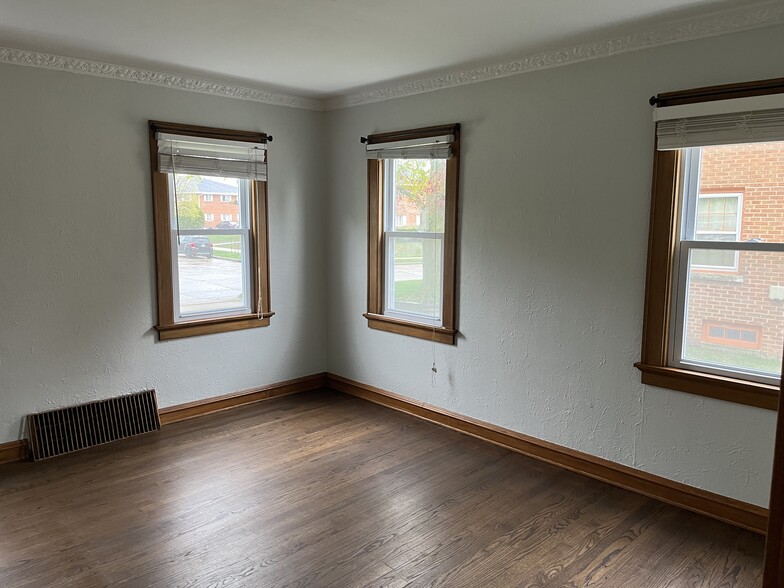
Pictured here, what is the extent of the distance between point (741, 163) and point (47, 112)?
12.9 feet

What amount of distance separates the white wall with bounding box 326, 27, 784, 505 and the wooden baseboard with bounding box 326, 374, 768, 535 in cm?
5

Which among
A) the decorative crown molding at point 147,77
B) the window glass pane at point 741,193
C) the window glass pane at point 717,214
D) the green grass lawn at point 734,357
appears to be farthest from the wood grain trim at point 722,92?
the decorative crown molding at point 147,77

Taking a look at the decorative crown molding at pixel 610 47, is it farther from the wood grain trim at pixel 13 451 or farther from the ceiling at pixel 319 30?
the wood grain trim at pixel 13 451

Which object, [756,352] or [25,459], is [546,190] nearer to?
[756,352]

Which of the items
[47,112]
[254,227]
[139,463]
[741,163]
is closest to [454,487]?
[139,463]

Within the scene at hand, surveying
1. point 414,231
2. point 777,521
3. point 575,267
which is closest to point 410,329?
point 414,231

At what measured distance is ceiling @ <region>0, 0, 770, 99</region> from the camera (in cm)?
274

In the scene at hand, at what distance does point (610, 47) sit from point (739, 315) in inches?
62.2

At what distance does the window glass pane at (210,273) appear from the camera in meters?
4.37

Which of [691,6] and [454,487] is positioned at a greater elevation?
[691,6]

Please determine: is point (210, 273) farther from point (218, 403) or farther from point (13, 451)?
point (13, 451)

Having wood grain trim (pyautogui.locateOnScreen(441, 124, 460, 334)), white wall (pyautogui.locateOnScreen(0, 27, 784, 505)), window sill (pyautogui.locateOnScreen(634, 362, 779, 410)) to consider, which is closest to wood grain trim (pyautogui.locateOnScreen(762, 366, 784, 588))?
window sill (pyautogui.locateOnScreen(634, 362, 779, 410))

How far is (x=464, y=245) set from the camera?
4.08m

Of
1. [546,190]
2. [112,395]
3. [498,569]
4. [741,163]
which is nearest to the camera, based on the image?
[498,569]
